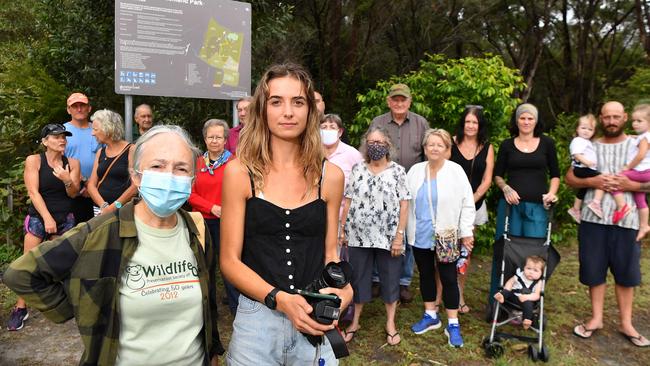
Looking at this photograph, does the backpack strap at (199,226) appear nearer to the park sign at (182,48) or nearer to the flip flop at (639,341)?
the park sign at (182,48)

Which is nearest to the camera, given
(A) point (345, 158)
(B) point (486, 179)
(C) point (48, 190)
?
(C) point (48, 190)

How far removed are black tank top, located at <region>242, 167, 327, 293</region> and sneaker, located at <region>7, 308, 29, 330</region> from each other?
12.0 feet

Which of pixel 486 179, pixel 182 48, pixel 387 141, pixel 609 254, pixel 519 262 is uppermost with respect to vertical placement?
pixel 182 48

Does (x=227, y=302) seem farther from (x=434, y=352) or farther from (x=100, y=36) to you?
(x=100, y=36)

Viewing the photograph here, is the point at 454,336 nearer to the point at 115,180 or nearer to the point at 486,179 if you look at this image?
the point at 486,179

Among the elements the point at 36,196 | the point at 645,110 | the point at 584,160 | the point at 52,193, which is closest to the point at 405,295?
the point at 584,160

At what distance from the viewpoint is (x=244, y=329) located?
1.91 m

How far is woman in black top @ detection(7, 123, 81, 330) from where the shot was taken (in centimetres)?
428

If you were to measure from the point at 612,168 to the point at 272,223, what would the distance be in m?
3.76

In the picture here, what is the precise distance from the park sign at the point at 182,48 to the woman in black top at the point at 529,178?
335 centimetres

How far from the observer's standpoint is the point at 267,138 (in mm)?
2000

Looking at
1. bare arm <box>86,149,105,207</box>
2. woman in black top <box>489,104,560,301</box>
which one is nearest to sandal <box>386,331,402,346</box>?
woman in black top <box>489,104,560,301</box>

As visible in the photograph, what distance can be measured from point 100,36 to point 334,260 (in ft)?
25.9

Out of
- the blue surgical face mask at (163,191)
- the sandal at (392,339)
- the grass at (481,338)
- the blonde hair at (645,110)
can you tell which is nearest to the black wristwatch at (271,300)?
the blue surgical face mask at (163,191)
